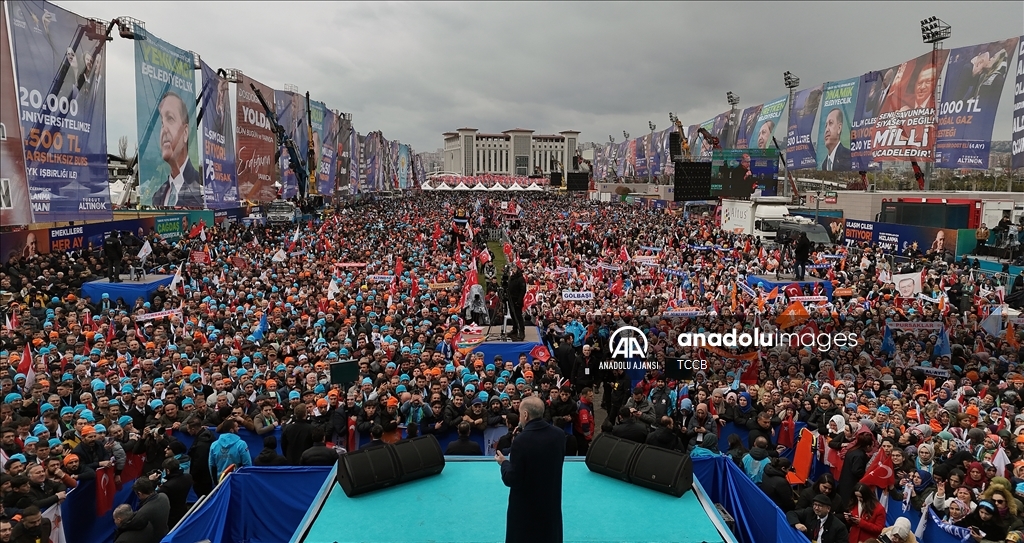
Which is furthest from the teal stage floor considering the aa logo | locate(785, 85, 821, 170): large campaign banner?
locate(785, 85, 821, 170): large campaign banner

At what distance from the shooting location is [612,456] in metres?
6.14

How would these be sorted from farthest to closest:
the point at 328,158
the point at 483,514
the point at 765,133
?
1. the point at 328,158
2. the point at 765,133
3. the point at 483,514

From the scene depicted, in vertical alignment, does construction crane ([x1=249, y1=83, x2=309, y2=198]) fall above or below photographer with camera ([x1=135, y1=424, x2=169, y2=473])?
above

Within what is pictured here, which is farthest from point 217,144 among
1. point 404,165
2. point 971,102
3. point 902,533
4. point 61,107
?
point 404,165

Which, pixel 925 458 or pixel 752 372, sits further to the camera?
pixel 752 372

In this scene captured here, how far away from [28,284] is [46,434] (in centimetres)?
1046

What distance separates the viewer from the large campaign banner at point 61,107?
1562cm

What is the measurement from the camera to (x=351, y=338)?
40.7 feet

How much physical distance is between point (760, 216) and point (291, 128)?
2935 centimetres

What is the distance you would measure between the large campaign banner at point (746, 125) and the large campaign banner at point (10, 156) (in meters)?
45.3

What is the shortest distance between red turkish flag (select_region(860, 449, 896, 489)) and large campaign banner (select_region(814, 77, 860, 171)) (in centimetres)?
3333

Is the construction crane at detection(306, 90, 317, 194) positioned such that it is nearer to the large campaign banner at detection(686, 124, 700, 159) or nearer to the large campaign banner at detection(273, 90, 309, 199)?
the large campaign banner at detection(273, 90, 309, 199)

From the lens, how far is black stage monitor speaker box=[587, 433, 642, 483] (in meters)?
6.00

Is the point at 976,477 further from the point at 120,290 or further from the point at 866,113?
the point at 866,113
